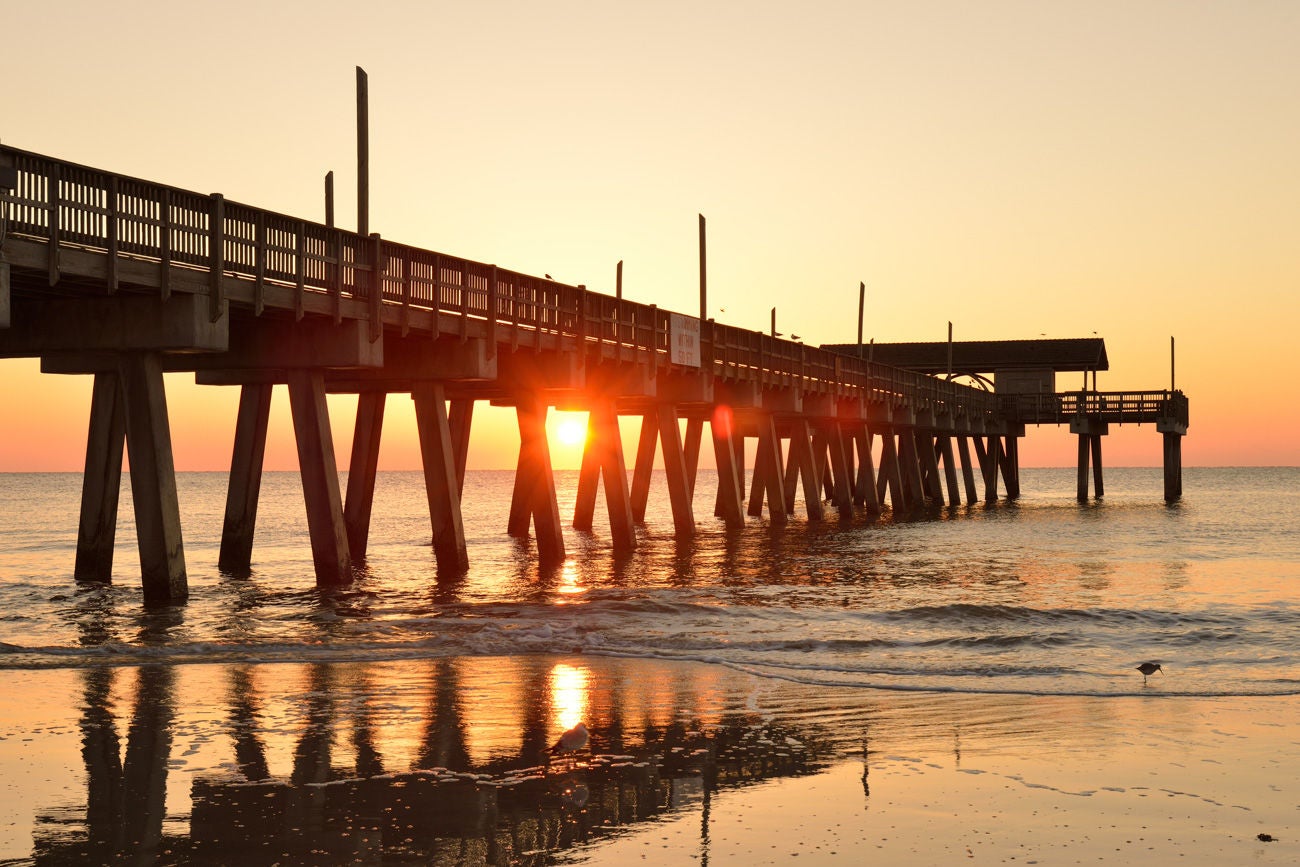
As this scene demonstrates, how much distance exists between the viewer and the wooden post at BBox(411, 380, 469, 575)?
89.4 ft

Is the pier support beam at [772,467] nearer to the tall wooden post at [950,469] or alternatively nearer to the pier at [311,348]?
the pier at [311,348]

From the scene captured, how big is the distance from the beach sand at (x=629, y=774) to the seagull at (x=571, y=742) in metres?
0.21

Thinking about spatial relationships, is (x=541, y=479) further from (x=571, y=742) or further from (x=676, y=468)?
(x=571, y=742)

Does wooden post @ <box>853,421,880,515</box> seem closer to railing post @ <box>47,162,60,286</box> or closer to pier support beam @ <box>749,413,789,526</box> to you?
pier support beam @ <box>749,413,789,526</box>

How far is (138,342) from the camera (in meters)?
19.7

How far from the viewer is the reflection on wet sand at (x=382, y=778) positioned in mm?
8203

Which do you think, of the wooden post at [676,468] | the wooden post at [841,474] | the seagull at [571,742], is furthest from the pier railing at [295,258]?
the wooden post at [841,474]

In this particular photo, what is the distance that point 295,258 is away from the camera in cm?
2166

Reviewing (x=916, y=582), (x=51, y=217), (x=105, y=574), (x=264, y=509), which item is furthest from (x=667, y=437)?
(x=264, y=509)

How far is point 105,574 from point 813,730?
1852 centimetres

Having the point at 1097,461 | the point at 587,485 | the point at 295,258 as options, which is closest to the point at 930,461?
the point at 1097,461

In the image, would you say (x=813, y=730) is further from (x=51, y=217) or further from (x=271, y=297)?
(x=271, y=297)

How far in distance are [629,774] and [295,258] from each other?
13409 millimetres

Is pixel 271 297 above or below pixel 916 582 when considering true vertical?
above
